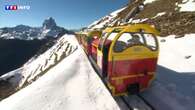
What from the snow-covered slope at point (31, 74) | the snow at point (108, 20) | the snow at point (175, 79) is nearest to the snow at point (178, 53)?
the snow at point (175, 79)

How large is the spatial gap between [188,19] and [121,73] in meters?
16.2

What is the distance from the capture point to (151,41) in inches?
399

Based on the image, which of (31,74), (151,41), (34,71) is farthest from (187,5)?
(31,74)

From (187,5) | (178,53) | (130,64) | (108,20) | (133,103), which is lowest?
(133,103)

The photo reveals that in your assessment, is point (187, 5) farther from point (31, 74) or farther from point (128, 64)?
point (31, 74)

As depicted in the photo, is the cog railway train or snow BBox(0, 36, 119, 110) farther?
snow BBox(0, 36, 119, 110)

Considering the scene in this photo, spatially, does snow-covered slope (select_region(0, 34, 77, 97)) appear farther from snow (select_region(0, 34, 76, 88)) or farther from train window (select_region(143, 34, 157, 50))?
train window (select_region(143, 34, 157, 50))

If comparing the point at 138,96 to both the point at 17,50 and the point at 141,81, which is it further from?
the point at 17,50

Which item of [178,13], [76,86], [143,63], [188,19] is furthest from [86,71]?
[178,13]

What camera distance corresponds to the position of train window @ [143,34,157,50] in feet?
31.7

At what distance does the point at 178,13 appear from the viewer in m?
25.6

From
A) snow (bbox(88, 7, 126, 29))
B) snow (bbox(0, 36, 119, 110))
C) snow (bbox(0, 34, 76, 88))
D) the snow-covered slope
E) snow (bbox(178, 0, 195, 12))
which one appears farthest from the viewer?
snow (bbox(88, 7, 126, 29))

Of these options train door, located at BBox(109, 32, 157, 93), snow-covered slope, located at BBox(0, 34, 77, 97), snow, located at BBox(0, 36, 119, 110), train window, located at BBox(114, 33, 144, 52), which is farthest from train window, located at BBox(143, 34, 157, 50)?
snow-covered slope, located at BBox(0, 34, 77, 97)

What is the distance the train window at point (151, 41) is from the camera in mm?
9667
